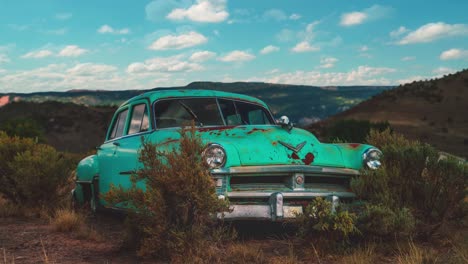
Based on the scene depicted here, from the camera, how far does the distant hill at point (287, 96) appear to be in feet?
498

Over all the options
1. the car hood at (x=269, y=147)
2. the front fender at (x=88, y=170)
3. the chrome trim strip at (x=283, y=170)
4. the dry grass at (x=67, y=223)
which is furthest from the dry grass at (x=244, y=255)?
the front fender at (x=88, y=170)

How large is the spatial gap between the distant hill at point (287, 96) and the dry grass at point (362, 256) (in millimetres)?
136044

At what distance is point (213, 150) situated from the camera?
537 cm

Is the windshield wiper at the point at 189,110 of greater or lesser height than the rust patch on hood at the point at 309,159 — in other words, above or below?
above

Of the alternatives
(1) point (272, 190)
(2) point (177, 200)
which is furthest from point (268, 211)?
(2) point (177, 200)

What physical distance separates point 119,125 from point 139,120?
1.00m

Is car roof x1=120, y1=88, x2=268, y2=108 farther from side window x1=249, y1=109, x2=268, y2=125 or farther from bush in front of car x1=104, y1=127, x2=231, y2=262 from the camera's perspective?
bush in front of car x1=104, y1=127, x2=231, y2=262

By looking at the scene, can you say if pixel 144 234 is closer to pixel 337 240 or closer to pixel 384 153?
pixel 337 240

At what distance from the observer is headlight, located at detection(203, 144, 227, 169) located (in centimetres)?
532

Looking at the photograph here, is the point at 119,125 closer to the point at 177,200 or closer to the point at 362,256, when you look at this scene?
the point at 177,200

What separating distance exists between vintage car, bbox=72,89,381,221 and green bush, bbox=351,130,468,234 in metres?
0.29

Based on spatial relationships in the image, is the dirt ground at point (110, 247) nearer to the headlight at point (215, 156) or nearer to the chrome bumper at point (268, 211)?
the chrome bumper at point (268, 211)

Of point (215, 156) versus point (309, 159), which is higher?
point (215, 156)

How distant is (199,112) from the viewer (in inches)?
268
